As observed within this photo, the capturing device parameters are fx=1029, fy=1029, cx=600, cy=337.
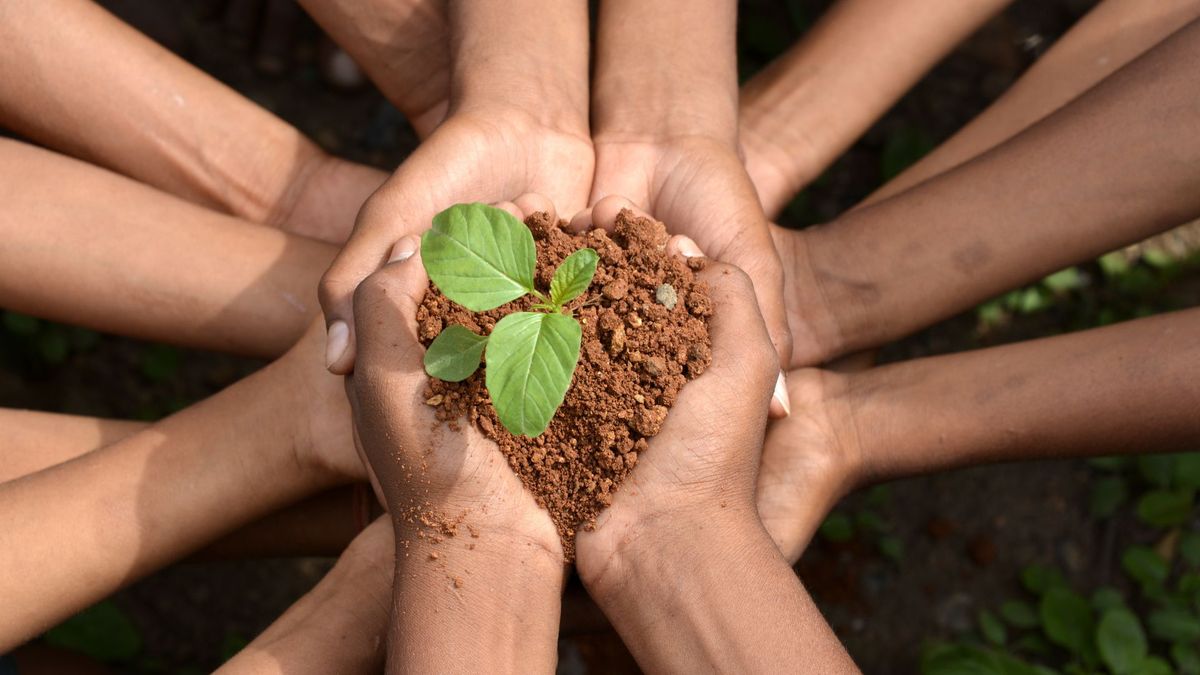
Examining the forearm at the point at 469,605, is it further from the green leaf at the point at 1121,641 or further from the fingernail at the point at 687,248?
the green leaf at the point at 1121,641

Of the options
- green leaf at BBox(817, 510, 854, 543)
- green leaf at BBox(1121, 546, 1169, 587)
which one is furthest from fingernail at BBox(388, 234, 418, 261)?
green leaf at BBox(1121, 546, 1169, 587)

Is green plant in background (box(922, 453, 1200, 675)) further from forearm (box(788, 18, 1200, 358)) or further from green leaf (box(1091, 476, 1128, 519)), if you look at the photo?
forearm (box(788, 18, 1200, 358))

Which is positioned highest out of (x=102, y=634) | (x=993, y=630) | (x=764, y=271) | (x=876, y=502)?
(x=764, y=271)

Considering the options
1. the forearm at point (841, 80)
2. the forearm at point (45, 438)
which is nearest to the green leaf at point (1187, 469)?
the forearm at point (841, 80)

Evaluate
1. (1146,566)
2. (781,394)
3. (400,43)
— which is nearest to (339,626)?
(781,394)

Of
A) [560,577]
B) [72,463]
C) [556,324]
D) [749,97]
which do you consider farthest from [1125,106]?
[72,463]

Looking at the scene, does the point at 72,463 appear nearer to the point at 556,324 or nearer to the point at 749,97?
the point at 556,324

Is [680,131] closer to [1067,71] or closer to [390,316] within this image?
[390,316]
